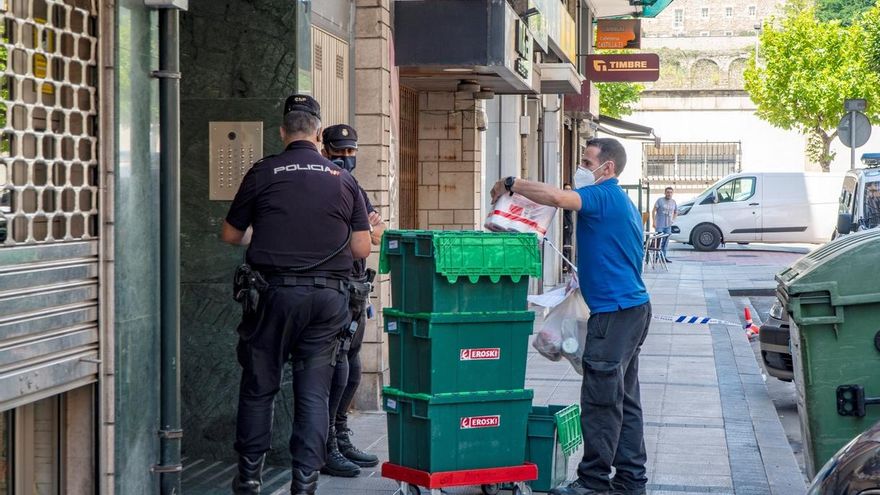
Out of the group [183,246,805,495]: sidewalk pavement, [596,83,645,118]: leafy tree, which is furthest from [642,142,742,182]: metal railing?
[183,246,805,495]: sidewalk pavement

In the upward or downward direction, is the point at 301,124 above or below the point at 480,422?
above

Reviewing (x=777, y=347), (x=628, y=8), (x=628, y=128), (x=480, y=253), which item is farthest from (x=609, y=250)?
(x=628, y=128)

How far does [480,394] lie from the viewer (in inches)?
248

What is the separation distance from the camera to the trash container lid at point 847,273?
639cm

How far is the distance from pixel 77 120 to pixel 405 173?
7.08 m

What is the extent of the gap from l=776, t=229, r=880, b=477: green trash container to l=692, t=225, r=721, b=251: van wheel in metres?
29.5

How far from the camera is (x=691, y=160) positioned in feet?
181

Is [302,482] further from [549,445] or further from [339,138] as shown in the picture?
[339,138]

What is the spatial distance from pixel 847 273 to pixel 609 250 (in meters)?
1.20

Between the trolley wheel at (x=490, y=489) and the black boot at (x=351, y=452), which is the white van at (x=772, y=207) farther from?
the trolley wheel at (x=490, y=489)

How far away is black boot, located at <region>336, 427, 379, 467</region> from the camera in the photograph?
7.53 metres

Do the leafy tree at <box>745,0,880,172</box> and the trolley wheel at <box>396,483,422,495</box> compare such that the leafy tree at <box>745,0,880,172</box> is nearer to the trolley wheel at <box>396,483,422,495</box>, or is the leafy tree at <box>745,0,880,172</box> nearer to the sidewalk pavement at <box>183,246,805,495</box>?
the sidewalk pavement at <box>183,246,805,495</box>

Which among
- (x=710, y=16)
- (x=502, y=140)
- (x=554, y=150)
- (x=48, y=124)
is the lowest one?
(x=48, y=124)

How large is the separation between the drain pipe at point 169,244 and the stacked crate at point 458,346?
1.08 metres
